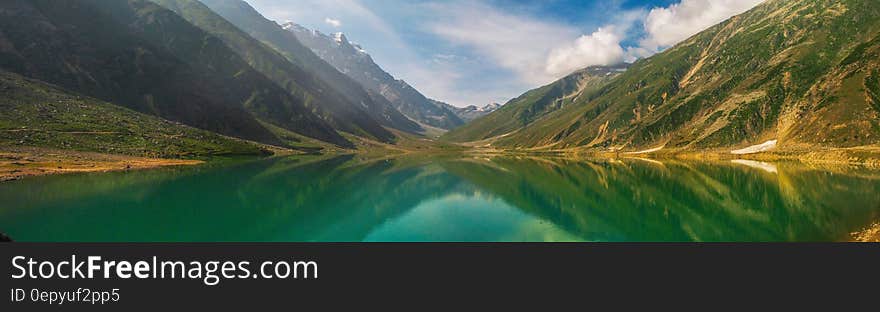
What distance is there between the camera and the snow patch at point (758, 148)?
17969 cm

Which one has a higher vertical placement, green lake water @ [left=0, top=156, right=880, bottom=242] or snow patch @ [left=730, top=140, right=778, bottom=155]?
snow patch @ [left=730, top=140, right=778, bottom=155]

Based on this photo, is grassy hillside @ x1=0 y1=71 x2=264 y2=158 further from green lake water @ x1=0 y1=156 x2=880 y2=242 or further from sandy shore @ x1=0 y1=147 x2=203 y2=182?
green lake water @ x1=0 y1=156 x2=880 y2=242

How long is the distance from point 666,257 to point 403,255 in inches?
831

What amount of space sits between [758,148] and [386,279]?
734 ft

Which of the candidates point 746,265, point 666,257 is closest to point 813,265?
point 746,265

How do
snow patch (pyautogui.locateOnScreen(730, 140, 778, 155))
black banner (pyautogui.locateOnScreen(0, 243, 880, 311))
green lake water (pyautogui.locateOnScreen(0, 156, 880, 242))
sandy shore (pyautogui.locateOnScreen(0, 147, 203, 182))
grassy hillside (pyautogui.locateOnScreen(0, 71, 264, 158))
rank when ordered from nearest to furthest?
black banner (pyautogui.locateOnScreen(0, 243, 880, 311)), green lake water (pyautogui.locateOnScreen(0, 156, 880, 242)), sandy shore (pyautogui.locateOnScreen(0, 147, 203, 182)), grassy hillside (pyautogui.locateOnScreen(0, 71, 264, 158)), snow patch (pyautogui.locateOnScreen(730, 140, 778, 155))

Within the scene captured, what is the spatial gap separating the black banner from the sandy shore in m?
90.1

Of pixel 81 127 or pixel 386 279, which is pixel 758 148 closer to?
pixel 386 279

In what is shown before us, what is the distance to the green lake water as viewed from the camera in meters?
44.8

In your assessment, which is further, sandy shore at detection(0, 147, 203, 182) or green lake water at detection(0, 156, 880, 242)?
sandy shore at detection(0, 147, 203, 182)

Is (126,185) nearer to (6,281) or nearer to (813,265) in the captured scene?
(6,281)

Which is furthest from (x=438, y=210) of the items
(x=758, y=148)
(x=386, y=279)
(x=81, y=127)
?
(x=758, y=148)

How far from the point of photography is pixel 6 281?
19.9 metres

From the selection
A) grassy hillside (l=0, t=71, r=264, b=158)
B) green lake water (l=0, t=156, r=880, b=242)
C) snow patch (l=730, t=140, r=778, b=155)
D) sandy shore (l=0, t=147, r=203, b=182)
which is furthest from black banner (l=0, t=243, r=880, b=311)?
snow patch (l=730, t=140, r=778, b=155)
